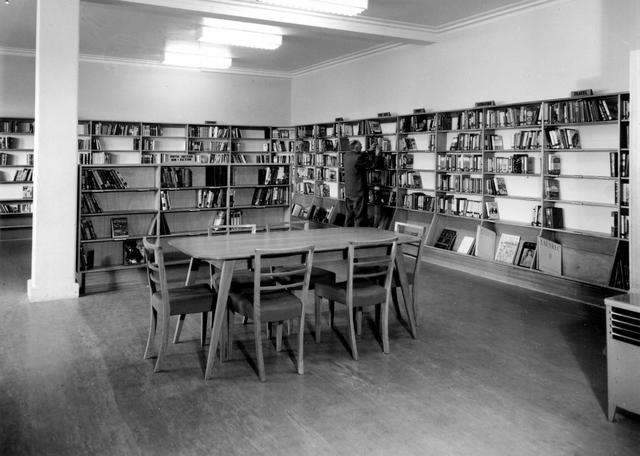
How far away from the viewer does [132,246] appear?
645 cm

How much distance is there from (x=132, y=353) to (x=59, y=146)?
2645 millimetres

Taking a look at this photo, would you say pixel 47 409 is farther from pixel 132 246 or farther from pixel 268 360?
pixel 132 246

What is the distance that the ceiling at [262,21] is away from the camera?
21.4 ft

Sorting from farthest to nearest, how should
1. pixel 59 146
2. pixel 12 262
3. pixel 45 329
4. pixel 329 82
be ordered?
pixel 329 82 < pixel 12 262 < pixel 59 146 < pixel 45 329

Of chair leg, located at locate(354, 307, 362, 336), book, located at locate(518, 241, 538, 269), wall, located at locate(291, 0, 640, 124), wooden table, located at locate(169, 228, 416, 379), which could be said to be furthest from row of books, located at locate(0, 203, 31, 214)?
book, located at locate(518, 241, 538, 269)

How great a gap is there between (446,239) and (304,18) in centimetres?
362

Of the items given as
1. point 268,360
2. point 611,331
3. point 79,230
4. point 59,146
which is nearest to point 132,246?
point 79,230

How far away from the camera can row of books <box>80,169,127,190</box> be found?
6.09 metres

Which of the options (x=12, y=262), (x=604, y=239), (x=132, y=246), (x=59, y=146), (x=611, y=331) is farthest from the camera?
(x=12, y=262)

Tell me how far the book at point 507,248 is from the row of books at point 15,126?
27.2ft

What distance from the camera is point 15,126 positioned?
31.8ft

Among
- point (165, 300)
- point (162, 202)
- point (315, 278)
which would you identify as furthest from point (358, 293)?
point (162, 202)

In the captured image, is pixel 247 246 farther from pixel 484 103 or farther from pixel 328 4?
pixel 484 103

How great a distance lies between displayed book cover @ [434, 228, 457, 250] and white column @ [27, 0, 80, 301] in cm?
488
